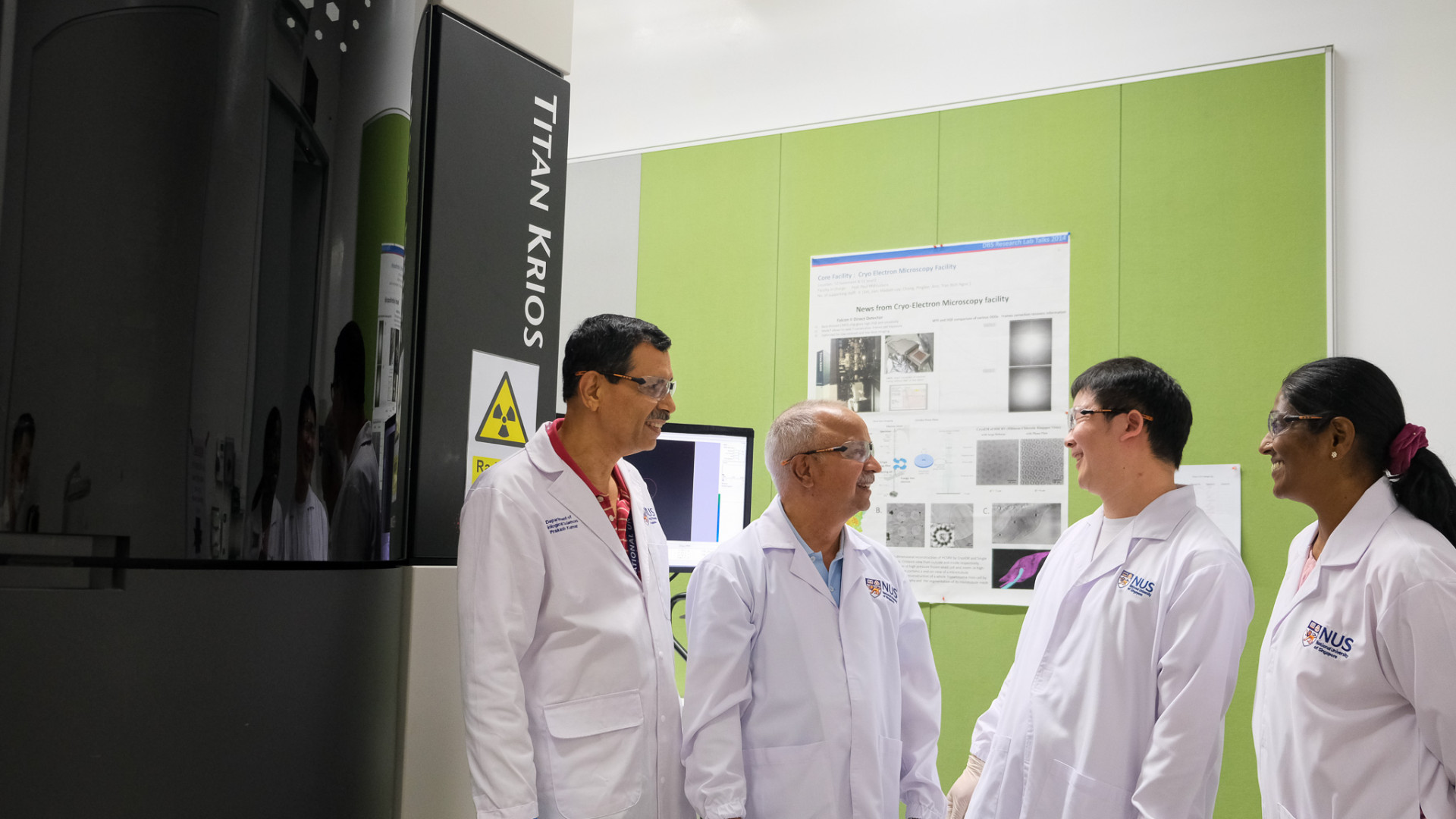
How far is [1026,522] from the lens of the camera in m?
4.11

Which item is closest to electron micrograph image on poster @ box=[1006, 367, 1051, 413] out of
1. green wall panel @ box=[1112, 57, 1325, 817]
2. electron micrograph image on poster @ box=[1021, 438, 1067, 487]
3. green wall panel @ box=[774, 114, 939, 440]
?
electron micrograph image on poster @ box=[1021, 438, 1067, 487]

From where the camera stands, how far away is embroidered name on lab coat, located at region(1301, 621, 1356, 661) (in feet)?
6.22

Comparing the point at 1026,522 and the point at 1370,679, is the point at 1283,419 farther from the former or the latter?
the point at 1026,522

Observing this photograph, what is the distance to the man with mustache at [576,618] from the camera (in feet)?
6.28

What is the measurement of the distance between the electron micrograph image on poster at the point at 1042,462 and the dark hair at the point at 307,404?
3070 mm

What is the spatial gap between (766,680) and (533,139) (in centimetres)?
130

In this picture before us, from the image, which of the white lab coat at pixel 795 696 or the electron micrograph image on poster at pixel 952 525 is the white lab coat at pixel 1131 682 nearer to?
the white lab coat at pixel 795 696

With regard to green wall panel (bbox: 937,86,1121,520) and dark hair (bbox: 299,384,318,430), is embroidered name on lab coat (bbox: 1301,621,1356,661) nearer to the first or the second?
dark hair (bbox: 299,384,318,430)

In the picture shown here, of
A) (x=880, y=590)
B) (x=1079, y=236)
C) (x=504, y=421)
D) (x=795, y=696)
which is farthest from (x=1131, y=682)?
(x=1079, y=236)

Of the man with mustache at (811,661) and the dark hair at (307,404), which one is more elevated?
the dark hair at (307,404)

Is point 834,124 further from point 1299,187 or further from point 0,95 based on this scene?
point 0,95

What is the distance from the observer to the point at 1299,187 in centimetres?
374

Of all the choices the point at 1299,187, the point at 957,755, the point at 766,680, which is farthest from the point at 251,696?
the point at 1299,187

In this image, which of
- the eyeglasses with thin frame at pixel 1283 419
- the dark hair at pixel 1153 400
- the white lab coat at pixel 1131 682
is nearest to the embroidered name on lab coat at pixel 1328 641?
the white lab coat at pixel 1131 682
